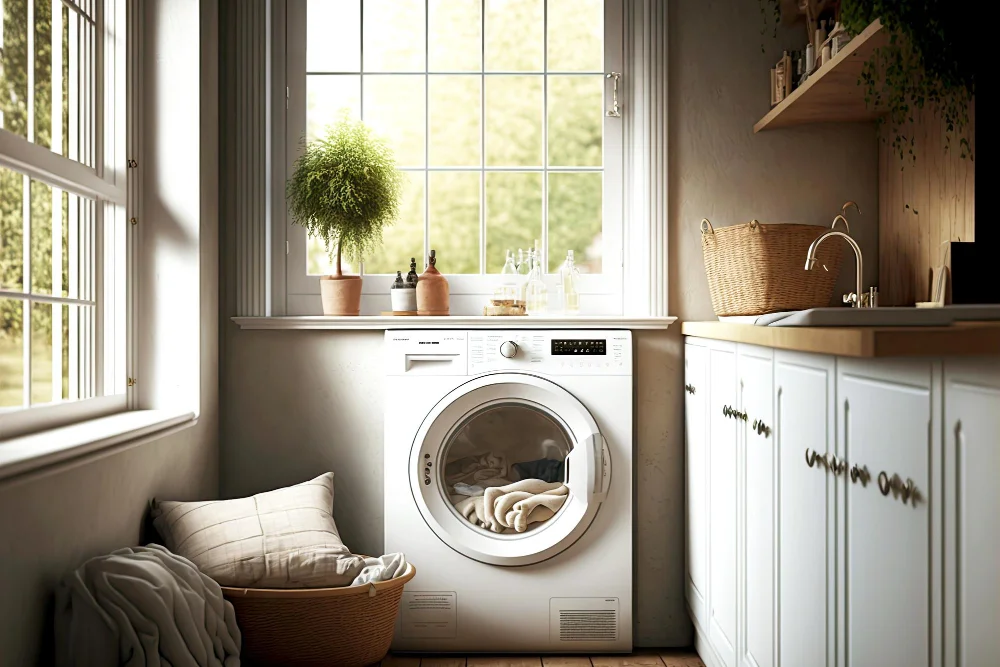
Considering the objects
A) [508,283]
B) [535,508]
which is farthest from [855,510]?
[508,283]

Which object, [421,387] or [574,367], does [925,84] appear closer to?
[574,367]

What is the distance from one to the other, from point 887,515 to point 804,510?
0.31 metres

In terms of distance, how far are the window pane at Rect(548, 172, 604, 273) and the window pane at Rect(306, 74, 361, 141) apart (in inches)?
30.0

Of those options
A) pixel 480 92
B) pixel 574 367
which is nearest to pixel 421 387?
pixel 574 367

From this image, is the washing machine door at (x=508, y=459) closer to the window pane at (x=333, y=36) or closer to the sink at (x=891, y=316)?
the sink at (x=891, y=316)

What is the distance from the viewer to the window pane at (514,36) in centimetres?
286

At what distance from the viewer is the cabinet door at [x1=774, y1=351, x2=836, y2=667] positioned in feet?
4.82

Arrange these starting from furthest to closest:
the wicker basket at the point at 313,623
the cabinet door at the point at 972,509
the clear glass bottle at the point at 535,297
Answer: the clear glass bottle at the point at 535,297 < the wicker basket at the point at 313,623 < the cabinet door at the point at 972,509

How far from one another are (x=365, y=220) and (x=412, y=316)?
1.13 ft

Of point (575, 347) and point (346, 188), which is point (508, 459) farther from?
point (346, 188)

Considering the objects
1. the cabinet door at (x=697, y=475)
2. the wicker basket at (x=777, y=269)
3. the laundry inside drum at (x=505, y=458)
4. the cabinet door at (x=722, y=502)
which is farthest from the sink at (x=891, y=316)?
the laundry inside drum at (x=505, y=458)

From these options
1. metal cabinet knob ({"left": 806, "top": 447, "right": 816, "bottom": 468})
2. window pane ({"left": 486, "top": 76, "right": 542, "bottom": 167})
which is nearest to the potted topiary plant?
window pane ({"left": 486, "top": 76, "right": 542, "bottom": 167})

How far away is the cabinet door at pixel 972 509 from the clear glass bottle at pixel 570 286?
5.55ft

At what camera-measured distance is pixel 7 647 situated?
1520 mm
